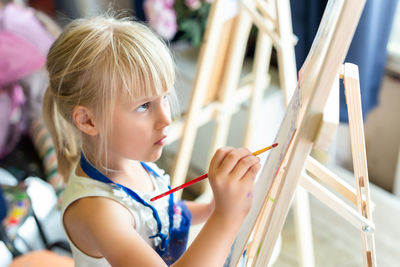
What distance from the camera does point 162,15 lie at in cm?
205

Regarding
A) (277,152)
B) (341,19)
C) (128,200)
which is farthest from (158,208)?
(341,19)

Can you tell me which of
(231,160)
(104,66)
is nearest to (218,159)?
(231,160)

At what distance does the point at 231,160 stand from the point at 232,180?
3cm

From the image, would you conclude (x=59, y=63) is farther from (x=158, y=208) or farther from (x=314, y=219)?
(x=314, y=219)

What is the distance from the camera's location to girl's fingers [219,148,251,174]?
0.69 metres

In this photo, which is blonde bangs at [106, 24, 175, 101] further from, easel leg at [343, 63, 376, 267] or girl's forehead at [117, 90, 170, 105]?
easel leg at [343, 63, 376, 267]

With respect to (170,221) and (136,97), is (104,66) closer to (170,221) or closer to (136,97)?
(136,97)

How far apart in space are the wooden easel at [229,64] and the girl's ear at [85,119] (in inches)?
23.7

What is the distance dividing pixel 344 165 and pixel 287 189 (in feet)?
5.19

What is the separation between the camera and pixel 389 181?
80.5 inches

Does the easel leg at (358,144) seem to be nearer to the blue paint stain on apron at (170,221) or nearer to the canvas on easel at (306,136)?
Answer: the canvas on easel at (306,136)

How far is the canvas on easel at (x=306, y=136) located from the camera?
56cm

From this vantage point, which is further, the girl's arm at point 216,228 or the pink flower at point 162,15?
the pink flower at point 162,15

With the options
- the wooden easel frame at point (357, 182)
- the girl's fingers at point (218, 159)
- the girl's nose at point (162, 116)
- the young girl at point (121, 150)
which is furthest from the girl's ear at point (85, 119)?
the wooden easel frame at point (357, 182)
